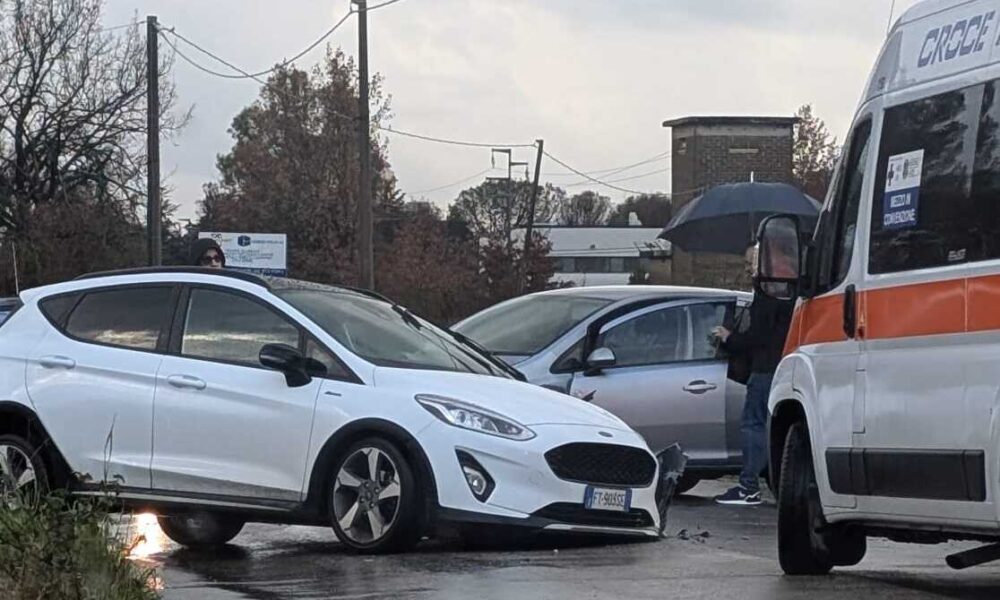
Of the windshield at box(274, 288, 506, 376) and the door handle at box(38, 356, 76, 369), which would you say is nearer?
the windshield at box(274, 288, 506, 376)

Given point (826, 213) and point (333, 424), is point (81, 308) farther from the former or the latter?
point (826, 213)

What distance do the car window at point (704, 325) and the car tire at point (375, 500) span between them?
438 cm

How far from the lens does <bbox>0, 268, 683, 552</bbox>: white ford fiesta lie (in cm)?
892

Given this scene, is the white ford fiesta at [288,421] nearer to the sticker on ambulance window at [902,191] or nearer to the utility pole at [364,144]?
the sticker on ambulance window at [902,191]

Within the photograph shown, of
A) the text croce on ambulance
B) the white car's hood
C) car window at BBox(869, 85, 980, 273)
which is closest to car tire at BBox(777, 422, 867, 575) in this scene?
the text croce on ambulance

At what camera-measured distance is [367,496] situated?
8.95m

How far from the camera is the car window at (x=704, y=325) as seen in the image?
12820mm

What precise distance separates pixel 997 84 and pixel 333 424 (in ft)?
13.4

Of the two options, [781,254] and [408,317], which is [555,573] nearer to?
[781,254]

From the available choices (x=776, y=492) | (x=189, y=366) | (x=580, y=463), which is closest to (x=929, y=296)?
(x=776, y=492)

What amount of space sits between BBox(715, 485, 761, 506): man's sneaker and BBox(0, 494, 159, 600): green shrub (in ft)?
21.3

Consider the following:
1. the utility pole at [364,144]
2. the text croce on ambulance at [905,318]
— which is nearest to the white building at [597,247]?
the utility pole at [364,144]

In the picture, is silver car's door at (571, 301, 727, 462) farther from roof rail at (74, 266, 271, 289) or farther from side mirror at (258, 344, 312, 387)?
side mirror at (258, 344, 312, 387)

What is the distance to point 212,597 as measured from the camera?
→ 746 centimetres
